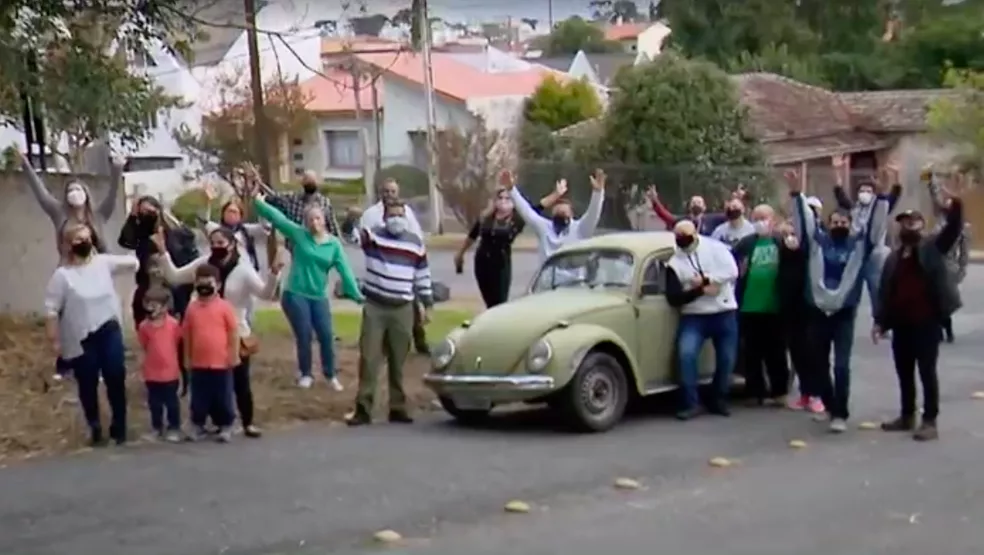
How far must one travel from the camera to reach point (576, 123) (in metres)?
53.3

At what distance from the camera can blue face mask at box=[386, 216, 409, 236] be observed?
1427cm

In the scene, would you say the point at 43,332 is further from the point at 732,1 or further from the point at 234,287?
the point at 732,1

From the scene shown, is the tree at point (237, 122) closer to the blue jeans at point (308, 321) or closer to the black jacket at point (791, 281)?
the blue jeans at point (308, 321)

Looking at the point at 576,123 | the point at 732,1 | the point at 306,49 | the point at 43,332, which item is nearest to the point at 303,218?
the point at 43,332

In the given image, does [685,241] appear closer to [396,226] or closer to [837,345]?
[837,345]

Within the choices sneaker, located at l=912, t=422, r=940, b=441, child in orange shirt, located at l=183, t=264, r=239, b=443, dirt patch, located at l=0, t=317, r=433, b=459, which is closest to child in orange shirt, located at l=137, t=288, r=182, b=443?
child in orange shirt, located at l=183, t=264, r=239, b=443

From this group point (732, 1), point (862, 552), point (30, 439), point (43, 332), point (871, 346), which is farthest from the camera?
point (732, 1)

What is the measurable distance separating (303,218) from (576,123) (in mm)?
38212

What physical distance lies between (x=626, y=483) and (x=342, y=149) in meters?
50.4

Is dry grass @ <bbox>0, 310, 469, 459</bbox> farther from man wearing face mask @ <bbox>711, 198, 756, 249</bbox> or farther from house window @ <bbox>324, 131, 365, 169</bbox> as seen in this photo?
house window @ <bbox>324, 131, 365, 169</bbox>

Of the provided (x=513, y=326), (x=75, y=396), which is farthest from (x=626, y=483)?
(x=75, y=396)

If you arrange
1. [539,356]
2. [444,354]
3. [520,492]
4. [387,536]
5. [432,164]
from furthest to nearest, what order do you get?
1. [432,164]
2. [444,354]
3. [539,356]
4. [520,492]
5. [387,536]

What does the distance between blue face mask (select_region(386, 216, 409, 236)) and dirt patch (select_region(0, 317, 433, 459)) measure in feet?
5.45

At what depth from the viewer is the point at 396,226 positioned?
46.9 ft
